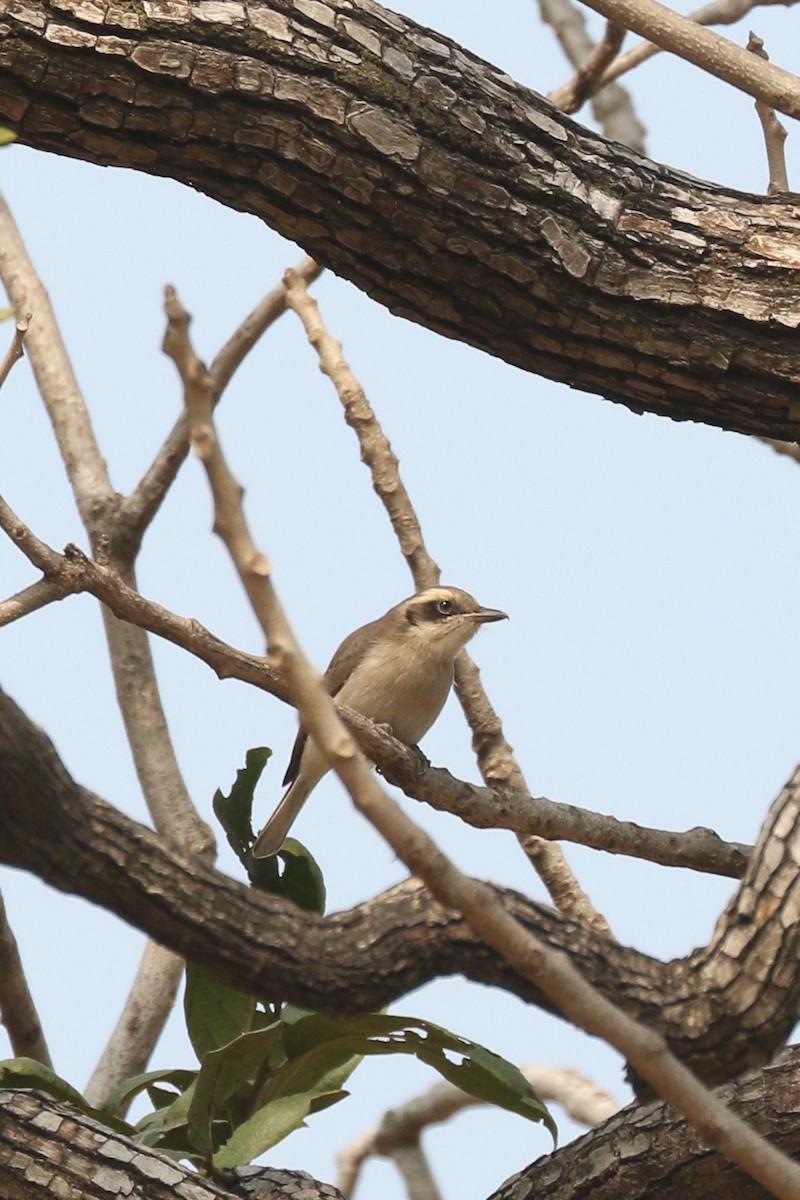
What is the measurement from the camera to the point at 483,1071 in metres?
4.17

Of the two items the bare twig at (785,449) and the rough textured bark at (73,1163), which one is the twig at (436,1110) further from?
the rough textured bark at (73,1163)

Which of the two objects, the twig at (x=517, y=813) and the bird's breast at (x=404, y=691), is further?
the bird's breast at (x=404, y=691)

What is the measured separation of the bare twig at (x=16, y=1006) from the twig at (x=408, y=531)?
1868 millimetres

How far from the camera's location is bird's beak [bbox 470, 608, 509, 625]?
25.2ft

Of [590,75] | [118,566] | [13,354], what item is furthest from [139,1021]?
[590,75]

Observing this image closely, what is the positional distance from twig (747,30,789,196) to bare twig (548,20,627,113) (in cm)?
191

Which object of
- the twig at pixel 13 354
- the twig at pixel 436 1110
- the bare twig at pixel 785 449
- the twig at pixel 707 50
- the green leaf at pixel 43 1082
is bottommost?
the green leaf at pixel 43 1082

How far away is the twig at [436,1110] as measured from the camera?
677 cm

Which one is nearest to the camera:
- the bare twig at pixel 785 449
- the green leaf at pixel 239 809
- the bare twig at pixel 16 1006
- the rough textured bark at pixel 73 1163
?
the rough textured bark at pixel 73 1163

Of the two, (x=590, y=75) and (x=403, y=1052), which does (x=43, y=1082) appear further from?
(x=590, y=75)

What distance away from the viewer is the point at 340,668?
826 centimetres

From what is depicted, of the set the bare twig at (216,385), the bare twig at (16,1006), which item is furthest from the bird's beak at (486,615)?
the bare twig at (16,1006)

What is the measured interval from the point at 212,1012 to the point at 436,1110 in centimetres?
260

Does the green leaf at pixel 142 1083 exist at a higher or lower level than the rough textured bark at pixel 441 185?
lower
